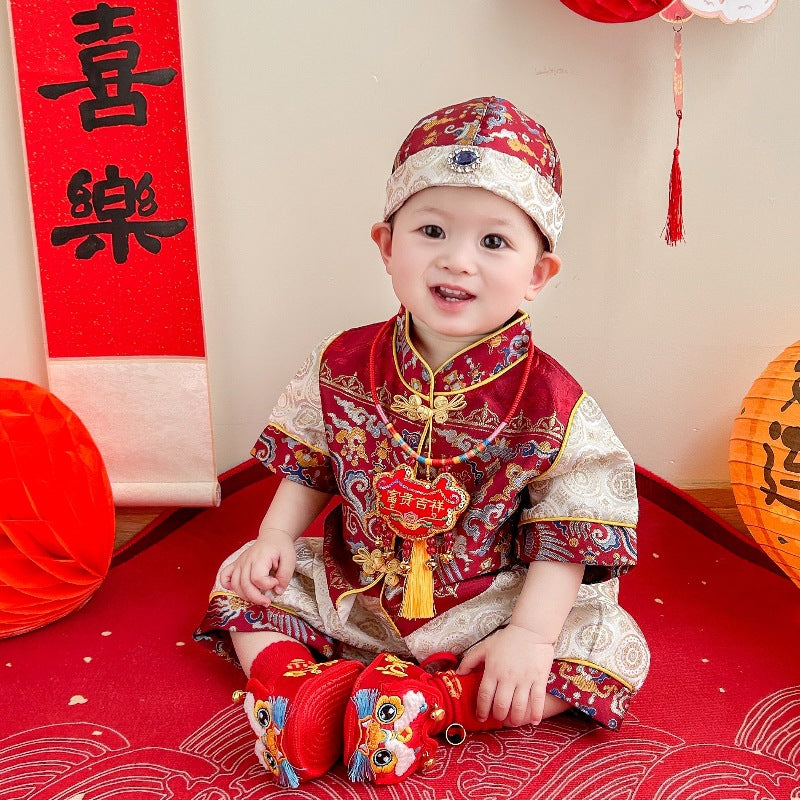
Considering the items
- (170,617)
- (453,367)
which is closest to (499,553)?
(453,367)

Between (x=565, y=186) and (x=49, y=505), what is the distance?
94 cm

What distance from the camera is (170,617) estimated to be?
120 centimetres

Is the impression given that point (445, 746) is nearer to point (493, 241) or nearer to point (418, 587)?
point (418, 587)

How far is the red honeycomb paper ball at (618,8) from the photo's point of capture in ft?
3.77

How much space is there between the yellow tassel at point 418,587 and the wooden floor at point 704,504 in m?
0.63

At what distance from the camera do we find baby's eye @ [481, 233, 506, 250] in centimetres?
92

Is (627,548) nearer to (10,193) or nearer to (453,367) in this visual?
(453,367)

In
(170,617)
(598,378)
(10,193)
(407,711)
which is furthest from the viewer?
(598,378)

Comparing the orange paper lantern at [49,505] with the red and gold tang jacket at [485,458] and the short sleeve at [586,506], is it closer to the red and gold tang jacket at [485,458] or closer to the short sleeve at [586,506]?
the red and gold tang jacket at [485,458]

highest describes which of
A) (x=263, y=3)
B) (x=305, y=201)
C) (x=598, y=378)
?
(x=263, y=3)

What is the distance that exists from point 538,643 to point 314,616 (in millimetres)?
291

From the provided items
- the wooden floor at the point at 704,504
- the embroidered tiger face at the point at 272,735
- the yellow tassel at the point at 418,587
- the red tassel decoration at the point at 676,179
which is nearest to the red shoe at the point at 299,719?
the embroidered tiger face at the point at 272,735

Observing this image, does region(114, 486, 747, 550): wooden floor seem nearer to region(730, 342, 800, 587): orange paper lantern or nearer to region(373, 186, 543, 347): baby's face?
region(730, 342, 800, 587): orange paper lantern

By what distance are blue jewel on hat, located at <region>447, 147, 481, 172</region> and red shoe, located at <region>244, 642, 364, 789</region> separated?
0.56 metres
